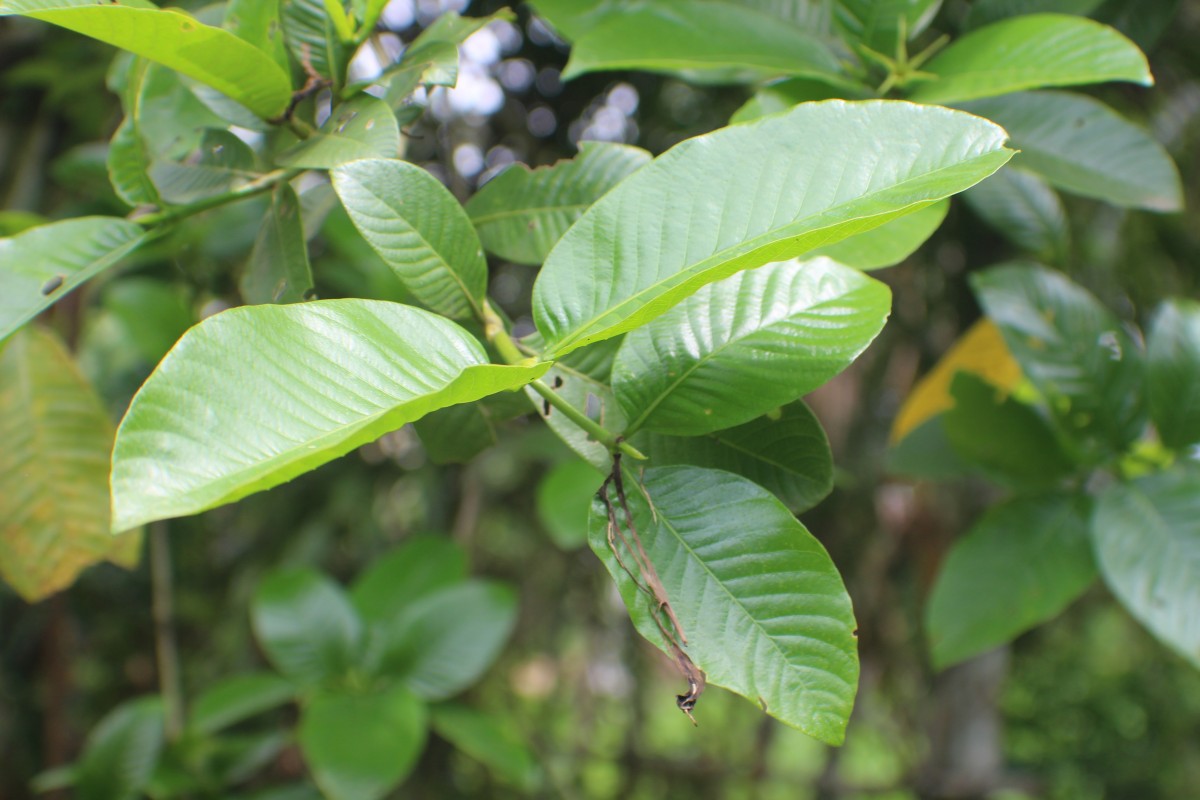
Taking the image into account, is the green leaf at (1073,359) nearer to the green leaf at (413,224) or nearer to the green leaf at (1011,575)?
the green leaf at (1011,575)

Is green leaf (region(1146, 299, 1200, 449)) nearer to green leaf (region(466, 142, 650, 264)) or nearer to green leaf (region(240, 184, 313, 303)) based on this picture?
green leaf (region(466, 142, 650, 264))

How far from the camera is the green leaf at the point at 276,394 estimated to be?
29 centimetres

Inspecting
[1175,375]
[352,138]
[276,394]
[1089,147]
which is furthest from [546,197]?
[1175,375]

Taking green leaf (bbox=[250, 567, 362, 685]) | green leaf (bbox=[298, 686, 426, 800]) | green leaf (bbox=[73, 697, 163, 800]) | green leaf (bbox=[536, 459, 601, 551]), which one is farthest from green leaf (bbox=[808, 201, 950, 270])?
green leaf (bbox=[73, 697, 163, 800])

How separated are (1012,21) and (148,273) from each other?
1322 mm

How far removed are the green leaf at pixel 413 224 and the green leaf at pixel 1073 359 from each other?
55 cm

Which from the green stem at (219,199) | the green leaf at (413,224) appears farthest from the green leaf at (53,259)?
the green leaf at (413,224)

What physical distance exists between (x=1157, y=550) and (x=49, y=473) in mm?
940

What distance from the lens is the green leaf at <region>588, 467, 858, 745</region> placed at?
0.37 m

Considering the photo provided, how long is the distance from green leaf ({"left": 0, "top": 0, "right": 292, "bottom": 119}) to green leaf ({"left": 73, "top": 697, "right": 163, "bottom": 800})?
2.95 ft

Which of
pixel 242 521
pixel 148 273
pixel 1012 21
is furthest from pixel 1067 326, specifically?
pixel 242 521

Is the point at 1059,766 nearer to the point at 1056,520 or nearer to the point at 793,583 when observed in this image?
the point at 1056,520

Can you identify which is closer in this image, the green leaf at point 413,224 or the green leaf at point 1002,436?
the green leaf at point 413,224

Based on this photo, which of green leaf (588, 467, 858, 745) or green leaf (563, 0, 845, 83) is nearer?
green leaf (588, 467, 858, 745)
